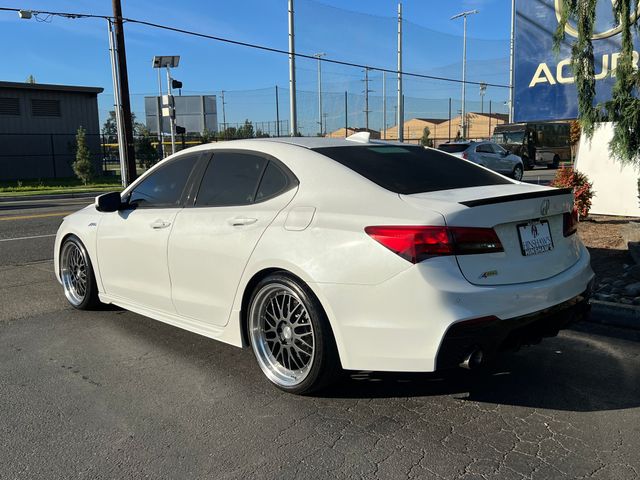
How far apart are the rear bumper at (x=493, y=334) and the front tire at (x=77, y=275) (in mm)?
3609

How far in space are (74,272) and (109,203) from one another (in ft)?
3.82

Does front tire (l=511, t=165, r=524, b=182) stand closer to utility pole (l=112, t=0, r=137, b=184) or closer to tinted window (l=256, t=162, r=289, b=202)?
utility pole (l=112, t=0, r=137, b=184)

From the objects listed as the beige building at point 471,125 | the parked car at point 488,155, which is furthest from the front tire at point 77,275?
the beige building at point 471,125

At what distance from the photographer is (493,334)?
3.09m

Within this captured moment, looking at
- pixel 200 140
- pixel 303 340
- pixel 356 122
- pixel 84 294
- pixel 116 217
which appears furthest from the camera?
pixel 356 122

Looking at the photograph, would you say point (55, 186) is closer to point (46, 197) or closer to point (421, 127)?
point (46, 197)

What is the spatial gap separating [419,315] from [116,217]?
3.04 meters

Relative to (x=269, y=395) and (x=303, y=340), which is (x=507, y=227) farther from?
(x=269, y=395)

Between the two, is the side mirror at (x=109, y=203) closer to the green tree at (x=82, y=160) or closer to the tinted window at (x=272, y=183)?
the tinted window at (x=272, y=183)

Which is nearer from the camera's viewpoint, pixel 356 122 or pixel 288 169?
pixel 288 169

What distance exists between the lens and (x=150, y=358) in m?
4.33

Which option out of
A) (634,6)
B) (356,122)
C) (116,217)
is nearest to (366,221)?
(116,217)

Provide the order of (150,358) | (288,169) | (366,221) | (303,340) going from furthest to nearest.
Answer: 1. (150,358)
2. (288,169)
3. (303,340)
4. (366,221)

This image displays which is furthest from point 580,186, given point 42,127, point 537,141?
point 42,127
